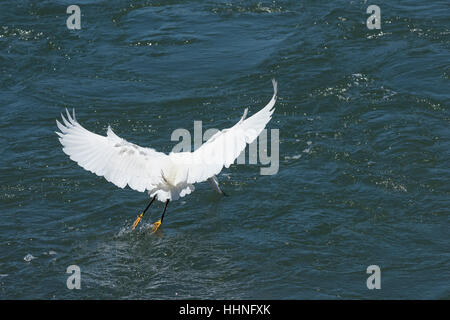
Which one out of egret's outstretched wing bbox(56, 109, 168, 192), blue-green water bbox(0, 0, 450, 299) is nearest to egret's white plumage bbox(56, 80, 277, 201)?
egret's outstretched wing bbox(56, 109, 168, 192)

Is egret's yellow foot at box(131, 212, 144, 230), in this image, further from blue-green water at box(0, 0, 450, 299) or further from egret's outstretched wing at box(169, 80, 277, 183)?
egret's outstretched wing at box(169, 80, 277, 183)

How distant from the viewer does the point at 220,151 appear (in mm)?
11945

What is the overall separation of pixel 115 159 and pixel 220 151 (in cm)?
158

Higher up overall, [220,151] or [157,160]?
[220,151]

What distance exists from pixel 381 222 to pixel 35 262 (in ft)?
16.3

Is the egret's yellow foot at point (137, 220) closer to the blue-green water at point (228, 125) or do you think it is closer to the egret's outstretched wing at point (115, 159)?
the blue-green water at point (228, 125)

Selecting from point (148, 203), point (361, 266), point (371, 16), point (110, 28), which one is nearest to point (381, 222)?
point (361, 266)

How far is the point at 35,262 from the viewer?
37.5ft

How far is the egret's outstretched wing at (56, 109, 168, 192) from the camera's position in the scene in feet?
39.5

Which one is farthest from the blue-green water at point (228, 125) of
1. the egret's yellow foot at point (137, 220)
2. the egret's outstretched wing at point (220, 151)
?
the egret's outstretched wing at point (220, 151)

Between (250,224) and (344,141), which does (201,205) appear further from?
(344,141)

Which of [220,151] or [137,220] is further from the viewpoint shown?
[137,220]

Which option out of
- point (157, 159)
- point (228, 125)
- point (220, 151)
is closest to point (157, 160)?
point (157, 159)

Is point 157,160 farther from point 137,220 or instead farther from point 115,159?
point 137,220
